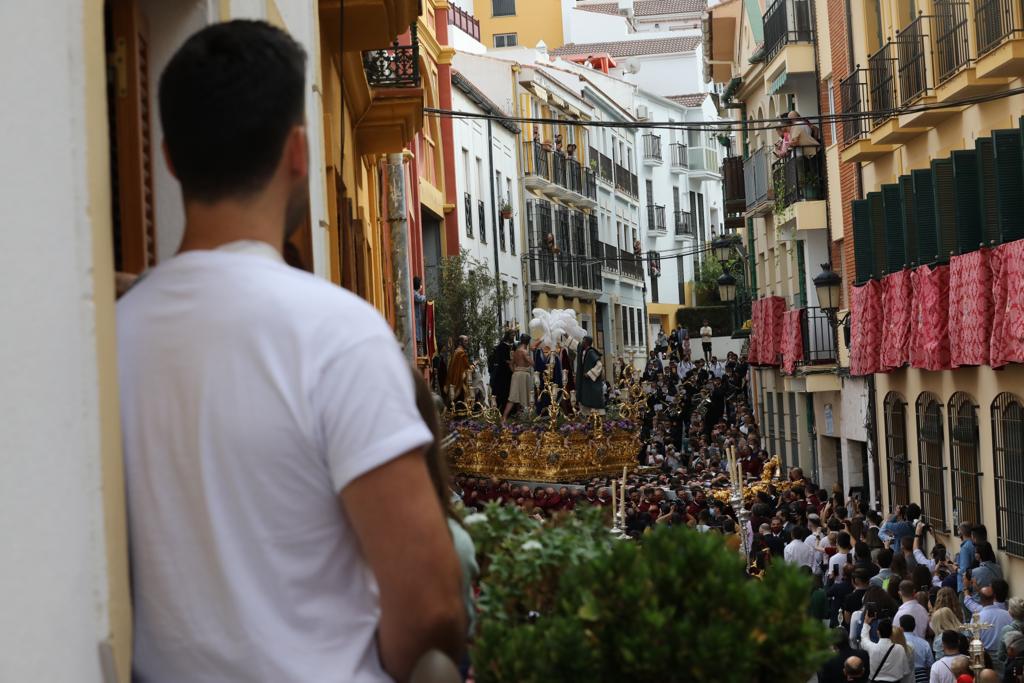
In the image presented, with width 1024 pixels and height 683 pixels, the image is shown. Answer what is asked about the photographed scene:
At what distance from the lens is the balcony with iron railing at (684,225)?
84.2 metres

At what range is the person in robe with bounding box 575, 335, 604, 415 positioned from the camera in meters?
26.4

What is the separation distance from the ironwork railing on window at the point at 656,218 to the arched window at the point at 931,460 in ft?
183

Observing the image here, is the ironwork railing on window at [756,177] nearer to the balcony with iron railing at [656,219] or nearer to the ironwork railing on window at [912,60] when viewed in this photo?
the ironwork railing on window at [912,60]

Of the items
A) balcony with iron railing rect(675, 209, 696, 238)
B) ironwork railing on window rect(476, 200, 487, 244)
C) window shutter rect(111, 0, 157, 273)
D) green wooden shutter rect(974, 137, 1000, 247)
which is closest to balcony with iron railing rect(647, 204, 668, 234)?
Result: balcony with iron railing rect(675, 209, 696, 238)

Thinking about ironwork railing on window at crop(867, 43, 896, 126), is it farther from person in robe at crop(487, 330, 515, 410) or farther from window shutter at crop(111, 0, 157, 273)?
window shutter at crop(111, 0, 157, 273)

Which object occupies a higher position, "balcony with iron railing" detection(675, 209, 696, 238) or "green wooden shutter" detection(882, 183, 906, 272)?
"balcony with iron railing" detection(675, 209, 696, 238)

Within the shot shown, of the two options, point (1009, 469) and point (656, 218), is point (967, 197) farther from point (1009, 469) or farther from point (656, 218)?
point (656, 218)

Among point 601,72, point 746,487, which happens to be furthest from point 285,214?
point 601,72

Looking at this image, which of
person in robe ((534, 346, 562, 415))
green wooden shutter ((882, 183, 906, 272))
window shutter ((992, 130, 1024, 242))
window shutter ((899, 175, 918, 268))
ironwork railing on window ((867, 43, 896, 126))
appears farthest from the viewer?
person in robe ((534, 346, 562, 415))

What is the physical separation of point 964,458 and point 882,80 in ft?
22.4

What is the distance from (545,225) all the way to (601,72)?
17.3 m

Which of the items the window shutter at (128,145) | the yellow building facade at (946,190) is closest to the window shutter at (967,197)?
the yellow building facade at (946,190)

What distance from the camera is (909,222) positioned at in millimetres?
23203

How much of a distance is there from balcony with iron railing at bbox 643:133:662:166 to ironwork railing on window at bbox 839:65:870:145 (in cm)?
5213
